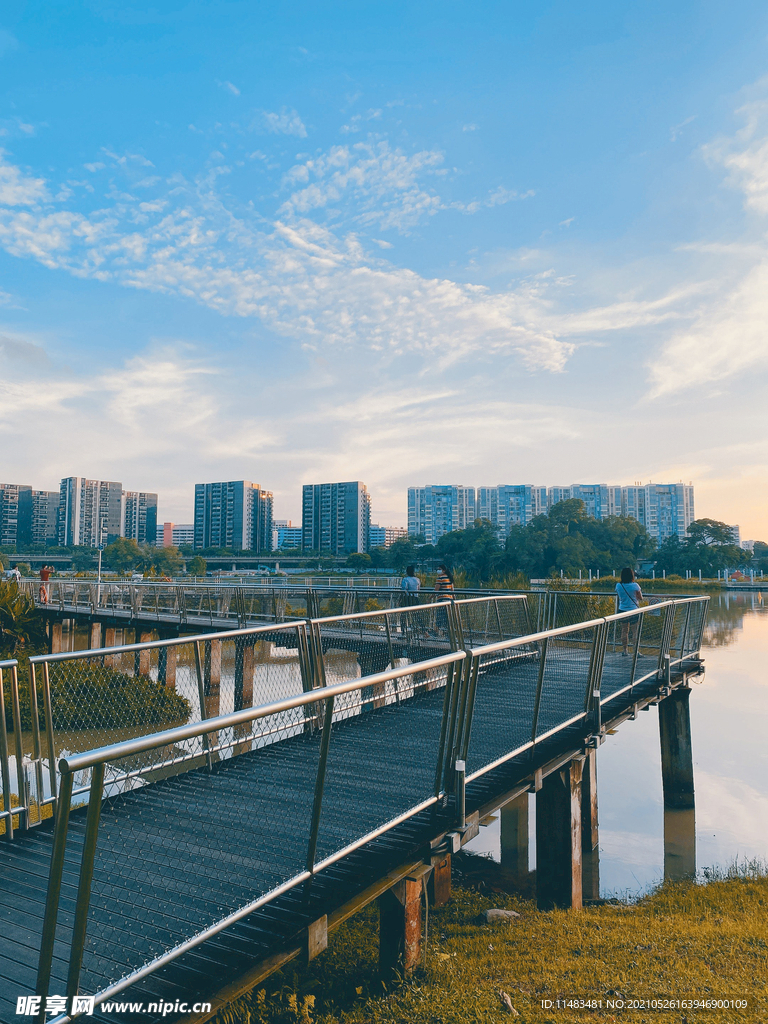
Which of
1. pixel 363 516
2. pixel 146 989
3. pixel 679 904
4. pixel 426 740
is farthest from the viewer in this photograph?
pixel 363 516

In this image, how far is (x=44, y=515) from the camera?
15812 cm

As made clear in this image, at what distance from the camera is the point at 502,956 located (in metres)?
5.52

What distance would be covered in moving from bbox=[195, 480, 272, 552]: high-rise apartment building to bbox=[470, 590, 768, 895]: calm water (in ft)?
513

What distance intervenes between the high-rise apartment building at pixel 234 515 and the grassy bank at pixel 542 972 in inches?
6500

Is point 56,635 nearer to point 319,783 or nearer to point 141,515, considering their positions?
point 319,783

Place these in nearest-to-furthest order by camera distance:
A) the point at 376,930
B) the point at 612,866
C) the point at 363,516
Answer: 1. the point at 376,930
2. the point at 612,866
3. the point at 363,516

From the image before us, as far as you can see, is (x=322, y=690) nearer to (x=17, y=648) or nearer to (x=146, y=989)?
(x=146, y=989)

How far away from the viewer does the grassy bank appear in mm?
4438

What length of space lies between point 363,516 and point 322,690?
569ft

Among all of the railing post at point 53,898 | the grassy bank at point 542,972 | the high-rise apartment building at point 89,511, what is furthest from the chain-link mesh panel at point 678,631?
the high-rise apartment building at point 89,511

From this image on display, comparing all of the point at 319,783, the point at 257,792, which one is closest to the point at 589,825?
the point at 257,792

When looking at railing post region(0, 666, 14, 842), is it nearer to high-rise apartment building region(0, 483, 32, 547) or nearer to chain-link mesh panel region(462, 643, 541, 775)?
chain-link mesh panel region(462, 643, 541, 775)

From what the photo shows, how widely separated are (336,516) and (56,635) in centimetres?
15106

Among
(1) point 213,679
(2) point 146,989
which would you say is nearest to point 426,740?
(2) point 146,989
